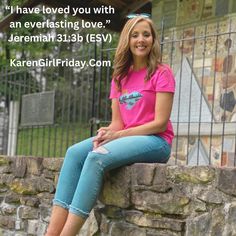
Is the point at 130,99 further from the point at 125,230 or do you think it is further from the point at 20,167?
the point at 20,167

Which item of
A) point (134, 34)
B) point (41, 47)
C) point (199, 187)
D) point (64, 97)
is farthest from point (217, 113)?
point (41, 47)

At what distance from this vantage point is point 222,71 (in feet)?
15.9

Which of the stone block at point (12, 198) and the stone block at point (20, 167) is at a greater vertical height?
the stone block at point (20, 167)

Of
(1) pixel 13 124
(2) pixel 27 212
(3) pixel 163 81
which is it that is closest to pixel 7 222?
(2) pixel 27 212

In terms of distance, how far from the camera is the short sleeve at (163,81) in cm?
260

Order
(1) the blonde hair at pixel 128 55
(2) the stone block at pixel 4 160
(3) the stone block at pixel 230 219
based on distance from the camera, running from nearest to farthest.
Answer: (3) the stone block at pixel 230 219
(1) the blonde hair at pixel 128 55
(2) the stone block at pixel 4 160

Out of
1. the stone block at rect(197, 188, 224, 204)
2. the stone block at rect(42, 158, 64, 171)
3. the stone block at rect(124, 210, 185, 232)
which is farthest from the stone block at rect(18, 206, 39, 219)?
the stone block at rect(197, 188, 224, 204)

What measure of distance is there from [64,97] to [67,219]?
9.84 ft

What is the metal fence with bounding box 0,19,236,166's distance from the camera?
184 inches

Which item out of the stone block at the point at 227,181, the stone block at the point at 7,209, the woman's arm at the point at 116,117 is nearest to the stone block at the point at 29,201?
the stone block at the point at 7,209

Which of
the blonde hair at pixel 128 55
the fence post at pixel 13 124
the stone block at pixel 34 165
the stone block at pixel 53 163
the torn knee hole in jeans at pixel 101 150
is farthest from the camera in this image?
the fence post at pixel 13 124

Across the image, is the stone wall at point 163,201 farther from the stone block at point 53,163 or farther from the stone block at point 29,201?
the stone block at point 29,201

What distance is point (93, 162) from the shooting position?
8.14 ft

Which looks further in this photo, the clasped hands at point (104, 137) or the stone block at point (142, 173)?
the clasped hands at point (104, 137)
